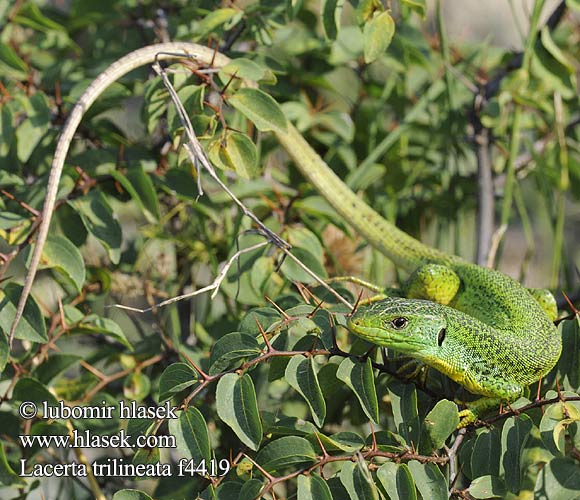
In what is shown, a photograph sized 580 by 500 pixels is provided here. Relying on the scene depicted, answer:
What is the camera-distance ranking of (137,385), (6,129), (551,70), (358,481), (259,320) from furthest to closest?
(551,70) < (137,385) < (6,129) < (259,320) < (358,481)

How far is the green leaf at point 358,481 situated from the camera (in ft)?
5.07

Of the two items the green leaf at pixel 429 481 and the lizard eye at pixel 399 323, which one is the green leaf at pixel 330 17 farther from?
the green leaf at pixel 429 481

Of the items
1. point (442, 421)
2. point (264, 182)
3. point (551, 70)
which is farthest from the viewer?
point (551, 70)

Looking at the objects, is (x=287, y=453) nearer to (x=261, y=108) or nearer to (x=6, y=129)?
(x=261, y=108)

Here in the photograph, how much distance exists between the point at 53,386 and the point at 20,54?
1.29m

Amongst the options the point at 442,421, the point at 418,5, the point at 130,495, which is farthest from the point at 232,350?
the point at 418,5

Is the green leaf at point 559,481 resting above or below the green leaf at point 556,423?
below

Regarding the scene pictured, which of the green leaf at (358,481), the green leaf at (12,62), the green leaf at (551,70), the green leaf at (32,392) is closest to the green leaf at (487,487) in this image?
the green leaf at (358,481)

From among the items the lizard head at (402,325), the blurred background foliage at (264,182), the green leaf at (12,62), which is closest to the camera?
the lizard head at (402,325)

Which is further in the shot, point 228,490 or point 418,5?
point 418,5

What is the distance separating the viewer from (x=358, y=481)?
1.57 metres

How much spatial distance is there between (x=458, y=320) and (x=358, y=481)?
559 mm

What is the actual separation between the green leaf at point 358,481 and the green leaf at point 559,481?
408 millimetres

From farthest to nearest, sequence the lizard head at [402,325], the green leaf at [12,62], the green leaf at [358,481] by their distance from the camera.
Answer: the green leaf at [12,62]
the lizard head at [402,325]
the green leaf at [358,481]
